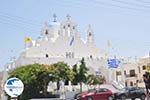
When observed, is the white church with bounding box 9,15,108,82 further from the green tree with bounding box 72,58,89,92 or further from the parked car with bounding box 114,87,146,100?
the parked car with bounding box 114,87,146,100

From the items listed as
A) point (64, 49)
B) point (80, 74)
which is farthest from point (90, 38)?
point (80, 74)

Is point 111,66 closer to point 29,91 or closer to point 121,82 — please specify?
point 121,82

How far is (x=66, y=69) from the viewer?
175 ft

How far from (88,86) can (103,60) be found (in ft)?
53.1

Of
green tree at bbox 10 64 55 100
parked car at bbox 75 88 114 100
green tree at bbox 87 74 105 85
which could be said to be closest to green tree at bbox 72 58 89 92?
green tree at bbox 87 74 105 85

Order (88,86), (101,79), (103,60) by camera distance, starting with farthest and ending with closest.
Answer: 1. (103,60)
2. (101,79)
3. (88,86)

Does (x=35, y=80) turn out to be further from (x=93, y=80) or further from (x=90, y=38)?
(x=90, y=38)

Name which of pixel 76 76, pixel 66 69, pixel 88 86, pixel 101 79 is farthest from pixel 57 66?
pixel 101 79

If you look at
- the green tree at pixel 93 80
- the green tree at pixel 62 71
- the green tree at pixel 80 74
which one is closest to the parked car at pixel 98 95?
the green tree at pixel 62 71

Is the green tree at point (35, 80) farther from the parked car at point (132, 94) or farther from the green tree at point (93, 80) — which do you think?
the green tree at point (93, 80)

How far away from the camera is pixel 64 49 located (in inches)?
3408

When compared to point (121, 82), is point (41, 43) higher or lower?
higher

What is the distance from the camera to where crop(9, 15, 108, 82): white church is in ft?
265

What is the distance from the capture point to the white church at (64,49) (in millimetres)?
80812
